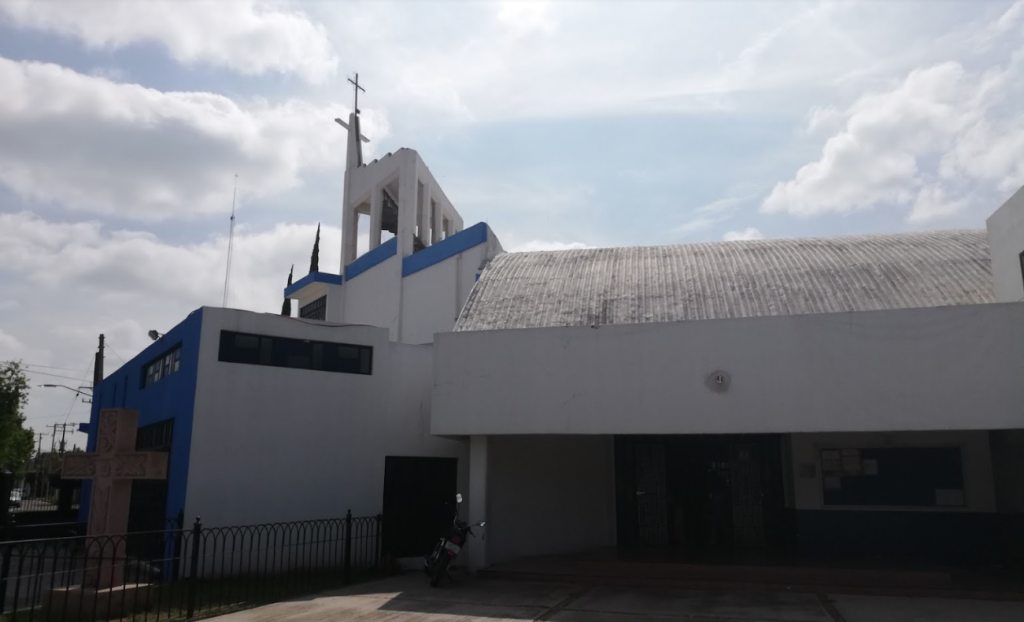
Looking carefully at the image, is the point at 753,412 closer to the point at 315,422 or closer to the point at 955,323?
the point at 955,323

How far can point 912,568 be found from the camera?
438 inches

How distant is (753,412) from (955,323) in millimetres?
2983

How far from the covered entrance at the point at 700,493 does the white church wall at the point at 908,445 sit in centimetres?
53

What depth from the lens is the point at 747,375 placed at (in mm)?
11211

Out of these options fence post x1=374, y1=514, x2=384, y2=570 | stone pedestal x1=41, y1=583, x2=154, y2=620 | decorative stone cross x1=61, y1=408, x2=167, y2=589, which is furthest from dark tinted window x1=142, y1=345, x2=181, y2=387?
stone pedestal x1=41, y1=583, x2=154, y2=620

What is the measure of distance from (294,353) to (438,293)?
18.2 feet

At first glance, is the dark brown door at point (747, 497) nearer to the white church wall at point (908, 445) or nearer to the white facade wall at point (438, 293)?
the white church wall at point (908, 445)

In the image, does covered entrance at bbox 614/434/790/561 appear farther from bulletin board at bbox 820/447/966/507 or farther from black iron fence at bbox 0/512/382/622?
black iron fence at bbox 0/512/382/622

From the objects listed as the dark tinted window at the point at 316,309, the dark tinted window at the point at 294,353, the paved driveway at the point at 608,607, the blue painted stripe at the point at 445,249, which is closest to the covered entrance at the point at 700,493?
the paved driveway at the point at 608,607

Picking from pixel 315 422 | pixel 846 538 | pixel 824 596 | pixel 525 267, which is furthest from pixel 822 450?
pixel 315 422

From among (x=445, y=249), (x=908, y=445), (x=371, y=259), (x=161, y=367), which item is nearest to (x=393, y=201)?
(x=371, y=259)

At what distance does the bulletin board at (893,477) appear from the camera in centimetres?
1302

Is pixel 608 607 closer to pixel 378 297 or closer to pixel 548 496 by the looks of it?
pixel 548 496

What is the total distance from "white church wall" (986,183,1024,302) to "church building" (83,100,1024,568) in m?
0.04
